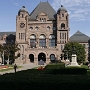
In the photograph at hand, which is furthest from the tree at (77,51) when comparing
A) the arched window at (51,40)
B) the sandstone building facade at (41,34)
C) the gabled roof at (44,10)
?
the gabled roof at (44,10)

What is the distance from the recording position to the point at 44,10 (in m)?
112

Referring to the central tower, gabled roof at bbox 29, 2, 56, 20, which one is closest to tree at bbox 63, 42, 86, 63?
the central tower

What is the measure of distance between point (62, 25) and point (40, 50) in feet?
52.3

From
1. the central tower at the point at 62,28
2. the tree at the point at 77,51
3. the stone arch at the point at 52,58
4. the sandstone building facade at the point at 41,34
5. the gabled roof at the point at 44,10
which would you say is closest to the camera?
the tree at the point at 77,51

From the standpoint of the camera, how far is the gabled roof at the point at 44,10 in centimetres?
10815

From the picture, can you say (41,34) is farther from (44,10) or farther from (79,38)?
(79,38)

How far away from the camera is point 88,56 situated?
110 meters

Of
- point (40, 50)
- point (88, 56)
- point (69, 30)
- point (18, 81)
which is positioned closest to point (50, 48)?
point (40, 50)

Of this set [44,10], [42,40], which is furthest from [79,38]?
[44,10]

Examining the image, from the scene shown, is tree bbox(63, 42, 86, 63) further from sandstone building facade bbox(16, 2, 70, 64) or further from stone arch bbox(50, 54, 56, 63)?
stone arch bbox(50, 54, 56, 63)

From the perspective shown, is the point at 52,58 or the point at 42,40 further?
the point at 42,40

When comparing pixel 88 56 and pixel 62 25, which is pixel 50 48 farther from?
pixel 88 56

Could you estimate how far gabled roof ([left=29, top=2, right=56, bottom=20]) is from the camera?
355 ft

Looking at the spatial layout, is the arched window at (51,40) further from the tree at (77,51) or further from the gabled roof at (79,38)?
the tree at (77,51)
